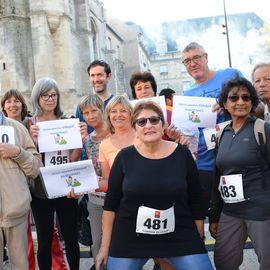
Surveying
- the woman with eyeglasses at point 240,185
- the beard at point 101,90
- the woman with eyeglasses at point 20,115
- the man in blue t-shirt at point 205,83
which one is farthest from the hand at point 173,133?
the woman with eyeglasses at point 20,115

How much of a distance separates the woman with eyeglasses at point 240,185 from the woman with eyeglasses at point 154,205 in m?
0.41

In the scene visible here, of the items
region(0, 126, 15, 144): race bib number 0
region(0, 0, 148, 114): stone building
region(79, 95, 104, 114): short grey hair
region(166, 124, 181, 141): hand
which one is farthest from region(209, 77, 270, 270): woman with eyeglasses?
region(0, 0, 148, 114): stone building

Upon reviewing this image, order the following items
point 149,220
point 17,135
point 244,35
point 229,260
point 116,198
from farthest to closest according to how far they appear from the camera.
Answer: point 244,35, point 17,135, point 229,260, point 116,198, point 149,220

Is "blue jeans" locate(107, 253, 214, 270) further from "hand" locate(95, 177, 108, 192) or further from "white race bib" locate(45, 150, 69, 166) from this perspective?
"white race bib" locate(45, 150, 69, 166)

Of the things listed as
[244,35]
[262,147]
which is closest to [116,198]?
[262,147]

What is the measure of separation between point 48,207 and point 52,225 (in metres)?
0.21

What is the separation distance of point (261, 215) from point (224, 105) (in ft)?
3.54

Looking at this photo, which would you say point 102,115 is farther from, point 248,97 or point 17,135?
point 248,97

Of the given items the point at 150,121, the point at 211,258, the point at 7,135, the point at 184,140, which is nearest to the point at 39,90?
the point at 7,135

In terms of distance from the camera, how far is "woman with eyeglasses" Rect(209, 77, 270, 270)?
140 inches

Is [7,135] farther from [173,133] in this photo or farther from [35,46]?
[35,46]

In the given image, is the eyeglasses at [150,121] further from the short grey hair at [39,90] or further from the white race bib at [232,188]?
the short grey hair at [39,90]

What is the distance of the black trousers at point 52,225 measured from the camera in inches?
183

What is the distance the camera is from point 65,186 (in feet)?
15.0
